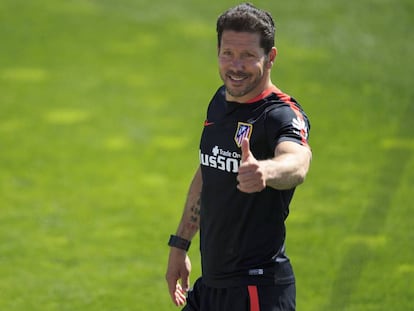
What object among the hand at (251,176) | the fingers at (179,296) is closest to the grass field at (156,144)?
the fingers at (179,296)

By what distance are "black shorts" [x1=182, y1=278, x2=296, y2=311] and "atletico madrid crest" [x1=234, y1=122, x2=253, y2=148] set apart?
74 cm

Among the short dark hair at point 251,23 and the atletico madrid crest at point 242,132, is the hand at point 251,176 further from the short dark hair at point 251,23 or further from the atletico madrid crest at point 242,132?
the short dark hair at point 251,23

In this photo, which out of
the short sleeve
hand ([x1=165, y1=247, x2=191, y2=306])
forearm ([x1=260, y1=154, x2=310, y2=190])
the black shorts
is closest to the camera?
forearm ([x1=260, y1=154, x2=310, y2=190])

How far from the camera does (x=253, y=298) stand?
4.79 metres

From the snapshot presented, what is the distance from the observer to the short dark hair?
459 centimetres

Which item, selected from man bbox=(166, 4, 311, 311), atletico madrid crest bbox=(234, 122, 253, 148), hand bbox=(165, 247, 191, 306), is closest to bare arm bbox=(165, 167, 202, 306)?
hand bbox=(165, 247, 191, 306)

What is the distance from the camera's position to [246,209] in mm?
4719

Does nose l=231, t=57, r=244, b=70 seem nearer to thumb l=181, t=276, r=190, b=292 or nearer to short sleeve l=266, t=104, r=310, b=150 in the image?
short sleeve l=266, t=104, r=310, b=150

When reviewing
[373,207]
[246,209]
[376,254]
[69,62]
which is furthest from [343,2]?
[246,209]

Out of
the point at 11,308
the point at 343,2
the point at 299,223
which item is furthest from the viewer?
the point at 343,2

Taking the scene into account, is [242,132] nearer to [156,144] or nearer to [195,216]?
[195,216]

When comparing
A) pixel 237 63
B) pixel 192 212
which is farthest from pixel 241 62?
pixel 192 212

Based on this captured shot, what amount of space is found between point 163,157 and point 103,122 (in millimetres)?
1112

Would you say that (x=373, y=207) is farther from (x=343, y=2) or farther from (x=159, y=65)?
(x=343, y=2)
